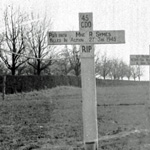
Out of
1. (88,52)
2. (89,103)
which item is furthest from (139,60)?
(89,103)

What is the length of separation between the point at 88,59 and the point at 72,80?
101ft

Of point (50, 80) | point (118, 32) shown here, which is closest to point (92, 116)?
point (118, 32)

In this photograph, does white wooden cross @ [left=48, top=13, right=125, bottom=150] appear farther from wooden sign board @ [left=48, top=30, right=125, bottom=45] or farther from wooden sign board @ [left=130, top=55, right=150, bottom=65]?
wooden sign board @ [left=130, top=55, right=150, bottom=65]

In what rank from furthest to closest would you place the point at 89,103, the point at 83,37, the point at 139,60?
the point at 139,60, the point at 83,37, the point at 89,103

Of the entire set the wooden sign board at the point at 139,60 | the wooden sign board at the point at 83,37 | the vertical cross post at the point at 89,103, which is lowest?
the vertical cross post at the point at 89,103

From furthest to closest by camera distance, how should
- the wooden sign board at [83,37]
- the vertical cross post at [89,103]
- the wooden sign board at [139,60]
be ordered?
the wooden sign board at [139,60] → the wooden sign board at [83,37] → the vertical cross post at [89,103]

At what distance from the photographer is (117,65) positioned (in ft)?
238

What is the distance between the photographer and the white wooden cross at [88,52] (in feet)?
12.9

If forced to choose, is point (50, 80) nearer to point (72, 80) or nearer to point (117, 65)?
point (72, 80)

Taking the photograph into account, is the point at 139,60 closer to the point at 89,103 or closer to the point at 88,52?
the point at 88,52

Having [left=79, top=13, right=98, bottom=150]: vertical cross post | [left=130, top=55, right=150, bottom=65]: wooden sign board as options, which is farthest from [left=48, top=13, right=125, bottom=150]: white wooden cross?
[left=130, top=55, right=150, bottom=65]: wooden sign board

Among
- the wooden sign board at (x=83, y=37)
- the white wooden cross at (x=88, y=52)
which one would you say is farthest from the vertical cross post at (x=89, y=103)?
the wooden sign board at (x=83, y=37)

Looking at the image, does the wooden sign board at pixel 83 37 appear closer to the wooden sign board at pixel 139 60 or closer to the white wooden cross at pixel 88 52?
the white wooden cross at pixel 88 52

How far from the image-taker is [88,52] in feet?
13.2
